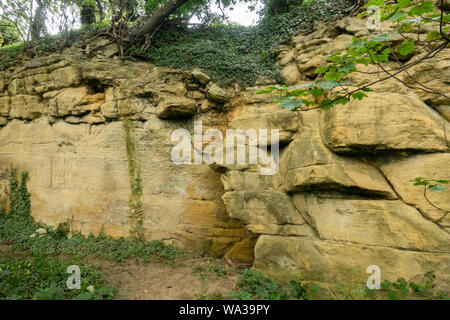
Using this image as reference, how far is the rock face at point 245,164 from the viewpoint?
3.71m

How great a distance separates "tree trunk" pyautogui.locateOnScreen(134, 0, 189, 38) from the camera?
6.75 meters

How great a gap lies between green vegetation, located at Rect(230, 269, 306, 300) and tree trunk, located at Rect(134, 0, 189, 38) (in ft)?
22.9

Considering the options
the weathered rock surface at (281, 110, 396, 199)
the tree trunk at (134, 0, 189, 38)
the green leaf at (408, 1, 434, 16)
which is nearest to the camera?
the green leaf at (408, 1, 434, 16)

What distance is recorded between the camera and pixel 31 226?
623cm

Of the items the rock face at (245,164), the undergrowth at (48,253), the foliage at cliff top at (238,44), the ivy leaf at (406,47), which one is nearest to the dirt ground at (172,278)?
the undergrowth at (48,253)

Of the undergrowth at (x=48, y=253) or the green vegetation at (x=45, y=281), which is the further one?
the undergrowth at (x=48, y=253)

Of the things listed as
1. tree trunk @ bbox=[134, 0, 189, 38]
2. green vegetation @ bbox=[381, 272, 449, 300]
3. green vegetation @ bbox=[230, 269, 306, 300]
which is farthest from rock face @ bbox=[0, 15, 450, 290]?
tree trunk @ bbox=[134, 0, 189, 38]

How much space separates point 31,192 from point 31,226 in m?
0.97

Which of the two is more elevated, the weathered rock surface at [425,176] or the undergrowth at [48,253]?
the weathered rock surface at [425,176]

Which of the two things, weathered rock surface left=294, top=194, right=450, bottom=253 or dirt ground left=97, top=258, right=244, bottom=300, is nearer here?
weathered rock surface left=294, top=194, right=450, bottom=253

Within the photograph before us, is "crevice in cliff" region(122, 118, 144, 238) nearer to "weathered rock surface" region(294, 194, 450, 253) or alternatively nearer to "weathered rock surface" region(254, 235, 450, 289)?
"weathered rock surface" region(254, 235, 450, 289)

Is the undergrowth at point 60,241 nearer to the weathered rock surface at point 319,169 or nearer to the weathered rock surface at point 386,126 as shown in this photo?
the weathered rock surface at point 319,169

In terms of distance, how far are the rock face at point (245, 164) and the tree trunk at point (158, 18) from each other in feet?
3.97
